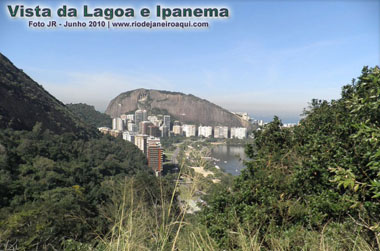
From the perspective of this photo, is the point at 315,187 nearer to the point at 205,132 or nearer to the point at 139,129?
the point at 139,129

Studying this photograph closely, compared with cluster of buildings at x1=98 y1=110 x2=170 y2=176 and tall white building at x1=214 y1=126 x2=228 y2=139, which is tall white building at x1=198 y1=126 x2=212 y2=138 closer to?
tall white building at x1=214 y1=126 x2=228 y2=139

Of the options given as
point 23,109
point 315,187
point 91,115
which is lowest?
point 315,187

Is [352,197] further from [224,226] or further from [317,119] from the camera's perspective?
[317,119]

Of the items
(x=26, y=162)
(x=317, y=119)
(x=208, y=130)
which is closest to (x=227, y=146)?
(x=208, y=130)

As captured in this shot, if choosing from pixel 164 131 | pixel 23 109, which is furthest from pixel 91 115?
pixel 23 109

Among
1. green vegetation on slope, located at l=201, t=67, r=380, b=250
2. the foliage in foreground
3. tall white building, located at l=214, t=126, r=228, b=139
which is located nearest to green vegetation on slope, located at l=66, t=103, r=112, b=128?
tall white building, located at l=214, t=126, r=228, b=139

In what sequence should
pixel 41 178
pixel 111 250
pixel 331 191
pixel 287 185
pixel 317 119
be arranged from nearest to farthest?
pixel 111 250
pixel 331 191
pixel 287 185
pixel 317 119
pixel 41 178

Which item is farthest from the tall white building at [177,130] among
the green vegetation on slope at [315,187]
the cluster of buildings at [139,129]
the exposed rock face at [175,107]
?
the green vegetation on slope at [315,187]
